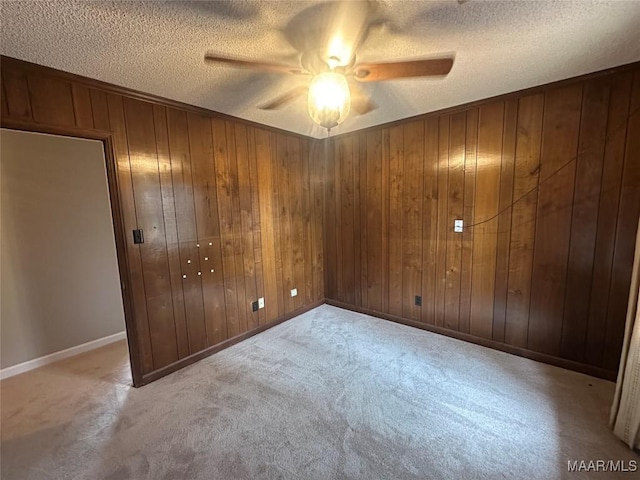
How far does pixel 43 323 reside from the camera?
8.75ft

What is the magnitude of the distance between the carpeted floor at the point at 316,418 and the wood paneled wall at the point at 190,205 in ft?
1.40

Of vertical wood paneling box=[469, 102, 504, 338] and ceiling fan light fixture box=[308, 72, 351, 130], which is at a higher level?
ceiling fan light fixture box=[308, 72, 351, 130]

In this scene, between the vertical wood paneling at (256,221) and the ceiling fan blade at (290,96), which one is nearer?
the ceiling fan blade at (290,96)

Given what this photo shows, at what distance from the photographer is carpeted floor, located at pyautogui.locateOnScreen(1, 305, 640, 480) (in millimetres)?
1510

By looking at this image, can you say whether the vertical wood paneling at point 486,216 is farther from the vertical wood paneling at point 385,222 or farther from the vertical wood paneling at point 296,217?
the vertical wood paneling at point 296,217

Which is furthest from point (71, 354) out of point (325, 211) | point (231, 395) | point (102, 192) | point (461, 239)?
point (461, 239)

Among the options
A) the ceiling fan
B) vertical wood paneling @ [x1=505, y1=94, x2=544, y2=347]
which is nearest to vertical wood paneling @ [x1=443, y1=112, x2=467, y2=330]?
vertical wood paneling @ [x1=505, y1=94, x2=544, y2=347]

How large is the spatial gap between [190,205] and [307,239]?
1.53m

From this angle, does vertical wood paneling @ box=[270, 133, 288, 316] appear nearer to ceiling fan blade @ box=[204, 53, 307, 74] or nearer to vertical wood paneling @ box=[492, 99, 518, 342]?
ceiling fan blade @ box=[204, 53, 307, 74]

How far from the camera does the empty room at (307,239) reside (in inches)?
58.0

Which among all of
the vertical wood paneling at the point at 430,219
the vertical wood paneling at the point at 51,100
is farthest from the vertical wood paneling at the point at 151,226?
the vertical wood paneling at the point at 430,219

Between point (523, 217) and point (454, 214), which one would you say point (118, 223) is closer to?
point (454, 214)

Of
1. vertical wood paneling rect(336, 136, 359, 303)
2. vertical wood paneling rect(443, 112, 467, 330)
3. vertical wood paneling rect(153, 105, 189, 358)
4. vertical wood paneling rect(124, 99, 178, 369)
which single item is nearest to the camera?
vertical wood paneling rect(124, 99, 178, 369)

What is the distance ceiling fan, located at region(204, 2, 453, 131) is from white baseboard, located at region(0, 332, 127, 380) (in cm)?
313
